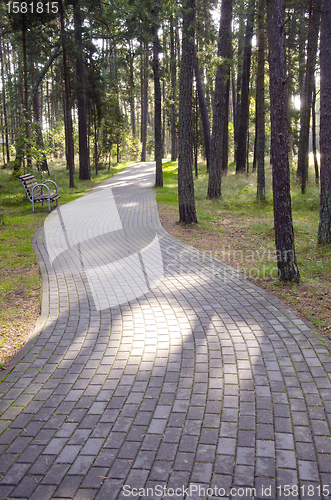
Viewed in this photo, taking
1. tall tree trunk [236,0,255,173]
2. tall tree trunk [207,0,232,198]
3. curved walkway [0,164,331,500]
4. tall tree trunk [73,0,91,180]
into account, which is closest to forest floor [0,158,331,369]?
curved walkway [0,164,331,500]

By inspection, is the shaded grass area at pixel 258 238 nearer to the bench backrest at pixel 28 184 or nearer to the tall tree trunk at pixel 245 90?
the tall tree trunk at pixel 245 90

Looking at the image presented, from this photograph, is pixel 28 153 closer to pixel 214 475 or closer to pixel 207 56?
pixel 207 56

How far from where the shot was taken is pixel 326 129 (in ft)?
27.7

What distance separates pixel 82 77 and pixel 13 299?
19.9 m

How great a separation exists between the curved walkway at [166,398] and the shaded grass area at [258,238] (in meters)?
0.51

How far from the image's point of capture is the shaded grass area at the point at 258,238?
629cm

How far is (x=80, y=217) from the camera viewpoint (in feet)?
43.9

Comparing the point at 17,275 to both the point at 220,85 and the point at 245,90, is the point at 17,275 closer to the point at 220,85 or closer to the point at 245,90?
the point at 220,85

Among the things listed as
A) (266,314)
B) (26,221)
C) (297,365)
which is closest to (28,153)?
(26,221)

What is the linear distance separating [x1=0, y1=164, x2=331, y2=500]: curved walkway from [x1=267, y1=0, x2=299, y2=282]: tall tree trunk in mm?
886

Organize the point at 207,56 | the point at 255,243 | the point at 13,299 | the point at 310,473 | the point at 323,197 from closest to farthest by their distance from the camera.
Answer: the point at 310,473 < the point at 13,299 < the point at 323,197 < the point at 255,243 < the point at 207,56

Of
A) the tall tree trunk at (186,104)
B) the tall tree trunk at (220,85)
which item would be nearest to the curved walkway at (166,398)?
the tall tree trunk at (186,104)

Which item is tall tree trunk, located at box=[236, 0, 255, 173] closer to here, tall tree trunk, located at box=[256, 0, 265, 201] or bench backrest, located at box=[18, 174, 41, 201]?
tall tree trunk, located at box=[256, 0, 265, 201]

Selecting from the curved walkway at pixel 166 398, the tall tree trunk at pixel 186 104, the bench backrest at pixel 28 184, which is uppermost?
the tall tree trunk at pixel 186 104
